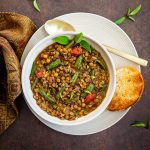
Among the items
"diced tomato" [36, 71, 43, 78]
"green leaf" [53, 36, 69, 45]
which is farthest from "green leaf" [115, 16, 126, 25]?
"diced tomato" [36, 71, 43, 78]

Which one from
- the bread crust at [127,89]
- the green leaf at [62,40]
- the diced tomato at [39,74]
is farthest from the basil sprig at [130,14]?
the diced tomato at [39,74]

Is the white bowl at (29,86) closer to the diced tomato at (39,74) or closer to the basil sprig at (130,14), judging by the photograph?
the diced tomato at (39,74)

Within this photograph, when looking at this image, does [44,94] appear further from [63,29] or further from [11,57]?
[63,29]

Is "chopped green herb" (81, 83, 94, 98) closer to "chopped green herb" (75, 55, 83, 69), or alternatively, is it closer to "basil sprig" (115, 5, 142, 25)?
"chopped green herb" (75, 55, 83, 69)

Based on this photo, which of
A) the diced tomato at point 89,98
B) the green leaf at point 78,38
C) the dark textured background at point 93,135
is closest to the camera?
the green leaf at point 78,38

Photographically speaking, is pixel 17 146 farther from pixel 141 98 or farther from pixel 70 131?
pixel 141 98

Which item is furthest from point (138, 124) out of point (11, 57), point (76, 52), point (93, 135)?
point (11, 57)

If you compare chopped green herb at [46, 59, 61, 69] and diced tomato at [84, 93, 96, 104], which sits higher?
chopped green herb at [46, 59, 61, 69]
